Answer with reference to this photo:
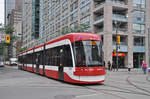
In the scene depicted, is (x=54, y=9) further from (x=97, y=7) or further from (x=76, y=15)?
(x=97, y=7)

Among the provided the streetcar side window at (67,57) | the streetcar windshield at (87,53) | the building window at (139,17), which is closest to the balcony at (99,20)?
the building window at (139,17)

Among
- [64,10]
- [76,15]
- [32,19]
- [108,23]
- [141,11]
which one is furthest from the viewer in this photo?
[32,19]

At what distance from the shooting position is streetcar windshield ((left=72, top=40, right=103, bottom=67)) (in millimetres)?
11141

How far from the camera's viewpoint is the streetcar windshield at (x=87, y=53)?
1114 cm

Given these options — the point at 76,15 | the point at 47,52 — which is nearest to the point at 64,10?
the point at 76,15

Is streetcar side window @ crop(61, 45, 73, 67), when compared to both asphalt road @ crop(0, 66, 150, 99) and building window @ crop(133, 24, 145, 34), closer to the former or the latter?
asphalt road @ crop(0, 66, 150, 99)

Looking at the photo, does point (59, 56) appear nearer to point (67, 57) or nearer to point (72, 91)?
point (67, 57)

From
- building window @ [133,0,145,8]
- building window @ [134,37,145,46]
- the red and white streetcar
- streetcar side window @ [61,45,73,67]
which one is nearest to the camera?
the red and white streetcar

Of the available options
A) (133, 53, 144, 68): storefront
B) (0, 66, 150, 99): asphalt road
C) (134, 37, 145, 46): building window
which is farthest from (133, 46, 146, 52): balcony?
(0, 66, 150, 99): asphalt road

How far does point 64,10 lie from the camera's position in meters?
52.9

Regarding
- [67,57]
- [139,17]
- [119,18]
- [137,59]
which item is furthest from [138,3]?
[67,57]

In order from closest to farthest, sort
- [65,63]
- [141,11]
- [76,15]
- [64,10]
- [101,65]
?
[101,65], [65,63], [141,11], [76,15], [64,10]

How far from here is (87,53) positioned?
11.2 m

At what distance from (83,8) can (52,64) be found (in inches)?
1231
